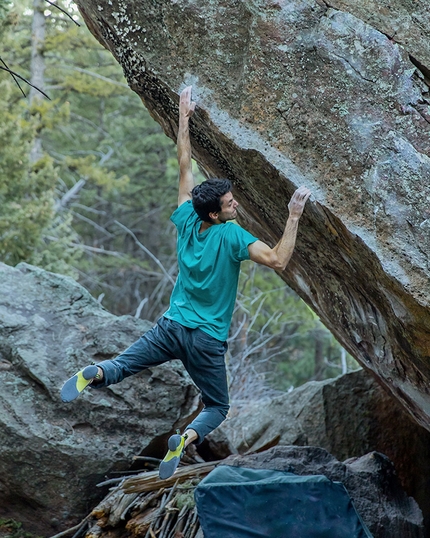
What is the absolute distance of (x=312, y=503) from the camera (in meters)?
4.89

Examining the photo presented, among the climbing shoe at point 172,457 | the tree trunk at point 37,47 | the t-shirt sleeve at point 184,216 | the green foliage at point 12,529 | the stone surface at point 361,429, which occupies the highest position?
the tree trunk at point 37,47

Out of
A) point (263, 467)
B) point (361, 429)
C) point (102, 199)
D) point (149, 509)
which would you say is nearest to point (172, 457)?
point (263, 467)

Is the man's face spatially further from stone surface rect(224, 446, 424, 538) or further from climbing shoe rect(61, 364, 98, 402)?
stone surface rect(224, 446, 424, 538)

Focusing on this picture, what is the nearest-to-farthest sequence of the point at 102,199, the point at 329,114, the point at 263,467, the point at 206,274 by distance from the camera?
the point at 329,114 → the point at 206,274 → the point at 263,467 → the point at 102,199

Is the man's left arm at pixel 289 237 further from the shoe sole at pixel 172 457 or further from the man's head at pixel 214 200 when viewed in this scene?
the shoe sole at pixel 172 457

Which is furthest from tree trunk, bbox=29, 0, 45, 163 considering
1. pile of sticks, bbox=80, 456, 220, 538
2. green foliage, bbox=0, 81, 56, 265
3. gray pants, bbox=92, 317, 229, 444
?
gray pants, bbox=92, 317, 229, 444

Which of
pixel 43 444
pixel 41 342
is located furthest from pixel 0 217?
pixel 43 444

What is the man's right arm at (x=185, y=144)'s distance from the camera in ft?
15.5

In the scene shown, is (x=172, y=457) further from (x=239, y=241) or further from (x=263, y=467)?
(x=239, y=241)

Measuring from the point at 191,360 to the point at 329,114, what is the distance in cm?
192

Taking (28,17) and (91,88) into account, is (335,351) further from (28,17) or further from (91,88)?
(28,17)

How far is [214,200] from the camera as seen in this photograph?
458 cm

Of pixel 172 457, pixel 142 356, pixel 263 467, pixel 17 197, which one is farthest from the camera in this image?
pixel 17 197

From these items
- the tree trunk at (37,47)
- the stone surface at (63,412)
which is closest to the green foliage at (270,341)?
the stone surface at (63,412)
